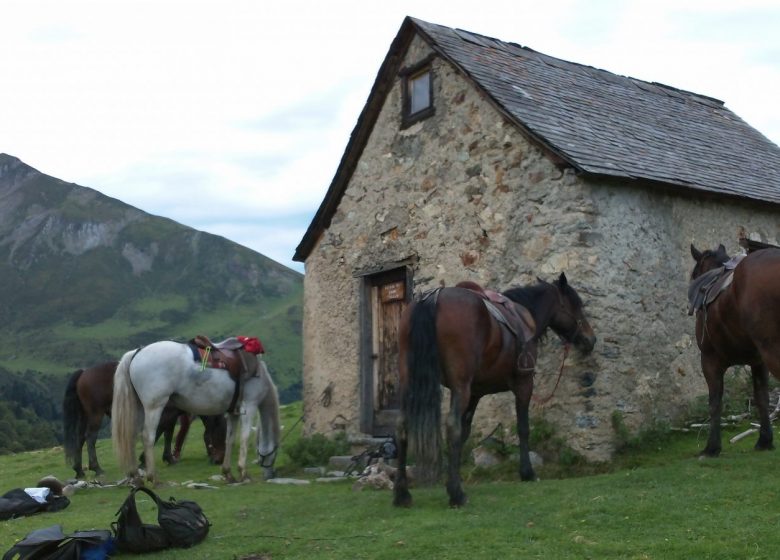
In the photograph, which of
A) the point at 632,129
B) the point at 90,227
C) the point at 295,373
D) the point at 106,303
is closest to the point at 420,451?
the point at 632,129

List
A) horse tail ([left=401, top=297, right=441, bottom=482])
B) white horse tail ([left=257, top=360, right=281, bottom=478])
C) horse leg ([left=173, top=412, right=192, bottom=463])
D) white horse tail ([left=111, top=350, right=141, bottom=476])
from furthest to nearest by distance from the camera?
horse leg ([left=173, top=412, right=192, bottom=463]) → white horse tail ([left=257, top=360, right=281, bottom=478]) → white horse tail ([left=111, top=350, right=141, bottom=476]) → horse tail ([left=401, top=297, right=441, bottom=482])

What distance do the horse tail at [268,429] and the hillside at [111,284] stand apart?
62.3 m

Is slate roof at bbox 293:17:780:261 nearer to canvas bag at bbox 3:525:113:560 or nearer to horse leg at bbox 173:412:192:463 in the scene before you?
horse leg at bbox 173:412:192:463

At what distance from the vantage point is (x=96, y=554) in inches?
236

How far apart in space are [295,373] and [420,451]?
225 feet

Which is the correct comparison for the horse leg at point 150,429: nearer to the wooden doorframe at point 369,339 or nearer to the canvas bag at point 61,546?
the wooden doorframe at point 369,339

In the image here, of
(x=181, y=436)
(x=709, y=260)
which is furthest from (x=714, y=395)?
(x=181, y=436)

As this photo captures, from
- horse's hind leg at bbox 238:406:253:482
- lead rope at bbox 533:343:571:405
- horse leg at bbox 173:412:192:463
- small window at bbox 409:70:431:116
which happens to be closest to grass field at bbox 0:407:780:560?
lead rope at bbox 533:343:571:405

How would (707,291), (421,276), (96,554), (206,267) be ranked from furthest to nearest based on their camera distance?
(206,267) < (421,276) < (707,291) < (96,554)

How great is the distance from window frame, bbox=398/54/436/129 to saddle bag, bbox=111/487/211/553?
23.9 feet

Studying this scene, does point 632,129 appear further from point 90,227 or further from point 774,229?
point 90,227

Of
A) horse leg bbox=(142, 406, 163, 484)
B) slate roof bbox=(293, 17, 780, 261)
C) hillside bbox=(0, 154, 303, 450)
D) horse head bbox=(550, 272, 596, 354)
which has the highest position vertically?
hillside bbox=(0, 154, 303, 450)

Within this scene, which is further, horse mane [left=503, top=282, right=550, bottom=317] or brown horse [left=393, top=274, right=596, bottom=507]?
horse mane [left=503, top=282, right=550, bottom=317]

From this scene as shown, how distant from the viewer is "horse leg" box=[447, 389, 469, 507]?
7.11 meters
